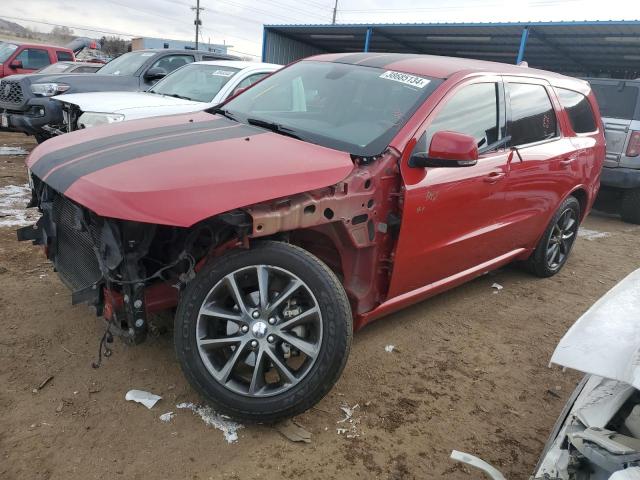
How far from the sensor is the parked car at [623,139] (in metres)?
7.13

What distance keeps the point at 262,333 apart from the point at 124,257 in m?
0.73

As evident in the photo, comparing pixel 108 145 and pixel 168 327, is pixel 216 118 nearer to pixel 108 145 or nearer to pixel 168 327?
pixel 108 145

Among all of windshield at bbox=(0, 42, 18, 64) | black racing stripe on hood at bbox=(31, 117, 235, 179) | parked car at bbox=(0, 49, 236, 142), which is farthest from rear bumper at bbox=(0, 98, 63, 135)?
windshield at bbox=(0, 42, 18, 64)

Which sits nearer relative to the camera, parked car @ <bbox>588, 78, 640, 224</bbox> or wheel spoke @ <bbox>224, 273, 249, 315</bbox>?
wheel spoke @ <bbox>224, 273, 249, 315</bbox>

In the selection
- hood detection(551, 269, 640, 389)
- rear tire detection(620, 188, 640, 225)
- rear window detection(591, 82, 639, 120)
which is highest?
rear window detection(591, 82, 639, 120)

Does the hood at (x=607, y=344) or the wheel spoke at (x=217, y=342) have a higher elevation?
the hood at (x=607, y=344)

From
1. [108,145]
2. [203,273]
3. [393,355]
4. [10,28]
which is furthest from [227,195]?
[10,28]

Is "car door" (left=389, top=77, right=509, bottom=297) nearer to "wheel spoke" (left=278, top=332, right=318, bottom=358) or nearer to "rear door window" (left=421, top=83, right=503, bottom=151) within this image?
"rear door window" (left=421, top=83, right=503, bottom=151)

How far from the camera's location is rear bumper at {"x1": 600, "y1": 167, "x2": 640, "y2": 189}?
712 centimetres

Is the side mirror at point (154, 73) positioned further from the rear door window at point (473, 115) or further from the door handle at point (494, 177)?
the door handle at point (494, 177)

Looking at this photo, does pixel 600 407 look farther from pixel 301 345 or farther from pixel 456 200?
pixel 456 200

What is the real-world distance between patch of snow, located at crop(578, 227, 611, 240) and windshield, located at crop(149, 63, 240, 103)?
5.02 m

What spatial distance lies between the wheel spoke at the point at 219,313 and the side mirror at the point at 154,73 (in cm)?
651

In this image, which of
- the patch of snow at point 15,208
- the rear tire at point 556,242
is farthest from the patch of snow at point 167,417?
the rear tire at point 556,242
